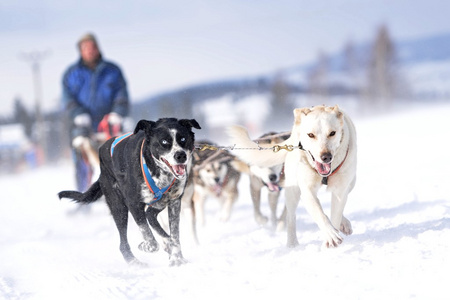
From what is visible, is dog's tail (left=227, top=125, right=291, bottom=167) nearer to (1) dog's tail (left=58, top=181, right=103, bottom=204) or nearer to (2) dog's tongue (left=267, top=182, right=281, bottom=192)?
(2) dog's tongue (left=267, top=182, right=281, bottom=192)

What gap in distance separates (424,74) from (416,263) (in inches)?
1184

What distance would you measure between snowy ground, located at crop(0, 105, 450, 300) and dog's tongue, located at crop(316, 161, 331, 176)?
16.2 inches

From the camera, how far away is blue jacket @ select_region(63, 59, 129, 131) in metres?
7.22

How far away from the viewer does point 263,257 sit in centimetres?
351

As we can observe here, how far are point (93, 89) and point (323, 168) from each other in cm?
467

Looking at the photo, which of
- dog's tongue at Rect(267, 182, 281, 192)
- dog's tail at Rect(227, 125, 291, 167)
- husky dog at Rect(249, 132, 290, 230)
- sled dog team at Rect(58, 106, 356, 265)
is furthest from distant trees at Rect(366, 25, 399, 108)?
sled dog team at Rect(58, 106, 356, 265)

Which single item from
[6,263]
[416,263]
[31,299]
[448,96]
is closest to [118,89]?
[6,263]

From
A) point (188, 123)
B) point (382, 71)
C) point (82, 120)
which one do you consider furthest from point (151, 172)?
point (382, 71)

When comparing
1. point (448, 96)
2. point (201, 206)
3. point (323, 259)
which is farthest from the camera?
point (448, 96)

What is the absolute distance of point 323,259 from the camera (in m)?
3.04

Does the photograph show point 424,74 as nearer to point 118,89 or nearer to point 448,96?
point 448,96

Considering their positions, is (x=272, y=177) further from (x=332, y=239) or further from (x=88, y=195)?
(x=332, y=239)

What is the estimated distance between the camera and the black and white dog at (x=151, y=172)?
3.32m

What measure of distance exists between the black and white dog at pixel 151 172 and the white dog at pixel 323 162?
63cm
